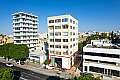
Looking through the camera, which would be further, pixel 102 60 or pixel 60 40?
pixel 60 40

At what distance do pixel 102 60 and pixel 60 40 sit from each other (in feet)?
66.8

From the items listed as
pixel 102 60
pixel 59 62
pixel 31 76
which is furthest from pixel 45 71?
pixel 102 60

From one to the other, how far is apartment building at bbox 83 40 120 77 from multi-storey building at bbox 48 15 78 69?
10.4m

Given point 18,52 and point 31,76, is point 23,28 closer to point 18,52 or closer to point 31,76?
point 18,52

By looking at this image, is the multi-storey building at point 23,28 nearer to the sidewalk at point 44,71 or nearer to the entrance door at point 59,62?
the sidewalk at point 44,71

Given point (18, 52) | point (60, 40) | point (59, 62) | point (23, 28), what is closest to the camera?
point (60, 40)

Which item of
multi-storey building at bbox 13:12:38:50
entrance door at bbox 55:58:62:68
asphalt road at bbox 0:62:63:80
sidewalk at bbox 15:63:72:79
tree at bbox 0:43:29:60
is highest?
multi-storey building at bbox 13:12:38:50

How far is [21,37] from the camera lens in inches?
4058

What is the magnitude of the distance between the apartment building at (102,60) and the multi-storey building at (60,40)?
10.4m

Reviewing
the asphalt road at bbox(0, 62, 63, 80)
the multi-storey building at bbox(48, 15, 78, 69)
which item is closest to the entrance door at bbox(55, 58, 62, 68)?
the multi-storey building at bbox(48, 15, 78, 69)

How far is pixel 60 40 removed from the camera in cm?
7431

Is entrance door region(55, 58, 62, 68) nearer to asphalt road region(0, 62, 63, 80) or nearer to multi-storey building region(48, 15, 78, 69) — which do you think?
multi-storey building region(48, 15, 78, 69)

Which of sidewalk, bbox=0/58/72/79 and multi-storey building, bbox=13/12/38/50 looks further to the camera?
multi-storey building, bbox=13/12/38/50

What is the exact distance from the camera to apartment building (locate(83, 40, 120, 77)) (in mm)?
57500
